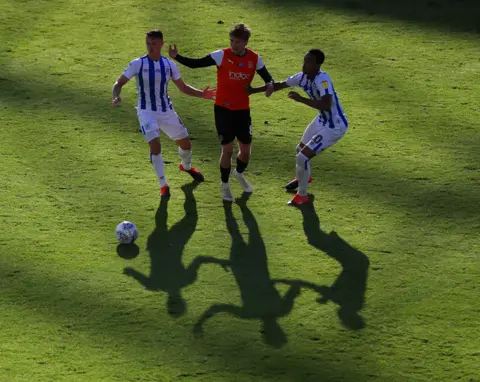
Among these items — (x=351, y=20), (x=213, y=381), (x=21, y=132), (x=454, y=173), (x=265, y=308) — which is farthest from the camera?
(x=351, y=20)

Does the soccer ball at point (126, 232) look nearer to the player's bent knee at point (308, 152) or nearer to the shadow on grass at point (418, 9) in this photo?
the player's bent knee at point (308, 152)

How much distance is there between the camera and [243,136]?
36.7 feet

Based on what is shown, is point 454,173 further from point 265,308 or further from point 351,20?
point 351,20

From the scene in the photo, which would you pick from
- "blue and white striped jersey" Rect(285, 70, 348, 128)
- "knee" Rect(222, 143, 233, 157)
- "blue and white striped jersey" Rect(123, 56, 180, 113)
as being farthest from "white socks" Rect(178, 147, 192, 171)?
"blue and white striped jersey" Rect(285, 70, 348, 128)

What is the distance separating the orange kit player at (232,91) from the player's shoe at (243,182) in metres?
0.01

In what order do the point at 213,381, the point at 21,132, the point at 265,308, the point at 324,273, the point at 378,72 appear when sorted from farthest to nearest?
the point at 378,72
the point at 21,132
the point at 324,273
the point at 265,308
the point at 213,381

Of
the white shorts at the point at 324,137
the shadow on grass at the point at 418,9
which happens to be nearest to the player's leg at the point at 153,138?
the white shorts at the point at 324,137

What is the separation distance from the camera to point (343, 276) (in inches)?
381

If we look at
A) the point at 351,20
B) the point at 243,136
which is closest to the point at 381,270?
the point at 243,136

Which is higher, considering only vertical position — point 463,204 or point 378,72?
point 378,72

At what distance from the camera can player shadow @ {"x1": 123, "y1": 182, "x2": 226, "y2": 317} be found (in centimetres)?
937

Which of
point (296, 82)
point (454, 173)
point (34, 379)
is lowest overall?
point (34, 379)

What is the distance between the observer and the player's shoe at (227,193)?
11.3 meters

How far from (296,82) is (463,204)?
8.19 ft
